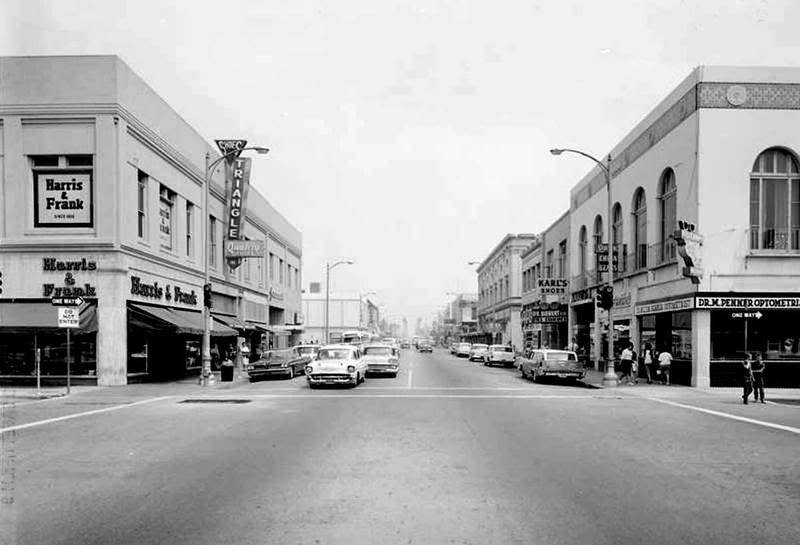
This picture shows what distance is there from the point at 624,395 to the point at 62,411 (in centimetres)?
1707

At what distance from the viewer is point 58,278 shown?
24.5 metres

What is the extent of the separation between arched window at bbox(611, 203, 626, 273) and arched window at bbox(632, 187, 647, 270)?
44.1 inches

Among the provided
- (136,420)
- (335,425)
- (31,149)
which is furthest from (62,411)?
(31,149)

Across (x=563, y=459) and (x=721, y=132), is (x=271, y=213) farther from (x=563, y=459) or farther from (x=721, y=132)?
(x=563, y=459)

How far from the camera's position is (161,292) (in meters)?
28.7

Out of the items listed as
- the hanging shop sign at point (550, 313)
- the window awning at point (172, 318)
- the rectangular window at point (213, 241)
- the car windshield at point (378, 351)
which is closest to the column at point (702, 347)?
the car windshield at point (378, 351)

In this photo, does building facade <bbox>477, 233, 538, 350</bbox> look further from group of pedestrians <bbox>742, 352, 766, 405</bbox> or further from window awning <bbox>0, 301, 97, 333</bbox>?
window awning <bbox>0, 301, 97, 333</bbox>

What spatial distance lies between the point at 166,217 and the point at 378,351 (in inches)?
453

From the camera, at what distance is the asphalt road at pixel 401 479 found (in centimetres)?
660

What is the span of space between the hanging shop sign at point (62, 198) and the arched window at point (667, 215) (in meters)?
22.5

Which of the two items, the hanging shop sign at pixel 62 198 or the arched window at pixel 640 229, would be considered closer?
the hanging shop sign at pixel 62 198

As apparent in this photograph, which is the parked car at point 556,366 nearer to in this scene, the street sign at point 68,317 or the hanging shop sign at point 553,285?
the hanging shop sign at point 553,285

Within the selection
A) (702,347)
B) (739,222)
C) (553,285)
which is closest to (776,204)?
(739,222)

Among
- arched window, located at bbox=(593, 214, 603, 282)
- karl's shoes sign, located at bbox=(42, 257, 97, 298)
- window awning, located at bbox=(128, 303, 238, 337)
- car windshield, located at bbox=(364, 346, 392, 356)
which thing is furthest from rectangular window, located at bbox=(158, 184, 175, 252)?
arched window, located at bbox=(593, 214, 603, 282)
